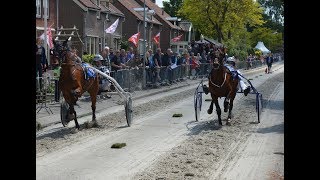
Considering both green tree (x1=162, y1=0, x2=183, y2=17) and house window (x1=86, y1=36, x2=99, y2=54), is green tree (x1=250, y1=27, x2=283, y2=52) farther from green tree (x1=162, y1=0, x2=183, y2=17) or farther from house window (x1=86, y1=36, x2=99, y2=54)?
house window (x1=86, y1=36, x2=99, y2=54)

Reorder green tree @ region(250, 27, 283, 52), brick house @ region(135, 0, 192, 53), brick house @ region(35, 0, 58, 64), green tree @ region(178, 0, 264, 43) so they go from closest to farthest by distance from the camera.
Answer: brick house @ region(35, 0, 58, 64)
green tree @ region(178, 0, 264, 43)
brick house @ region(135, 0, 192, 53)
green tree @ region(250, 27, 283, 52)

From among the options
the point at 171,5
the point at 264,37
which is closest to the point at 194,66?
the point at 264,37

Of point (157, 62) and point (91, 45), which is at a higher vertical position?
point (91, 45)

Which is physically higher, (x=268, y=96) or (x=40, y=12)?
(x=40, y=12)

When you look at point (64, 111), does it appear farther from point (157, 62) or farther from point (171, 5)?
point (171, 5)

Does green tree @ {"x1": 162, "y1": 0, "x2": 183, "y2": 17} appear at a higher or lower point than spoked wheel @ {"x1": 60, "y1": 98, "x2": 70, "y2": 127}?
higher

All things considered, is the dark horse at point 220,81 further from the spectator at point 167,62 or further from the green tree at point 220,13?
the green tree at point 220,13

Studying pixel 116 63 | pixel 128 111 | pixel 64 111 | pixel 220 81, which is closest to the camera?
pixel 64 111

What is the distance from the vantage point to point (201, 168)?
7914 millimetres

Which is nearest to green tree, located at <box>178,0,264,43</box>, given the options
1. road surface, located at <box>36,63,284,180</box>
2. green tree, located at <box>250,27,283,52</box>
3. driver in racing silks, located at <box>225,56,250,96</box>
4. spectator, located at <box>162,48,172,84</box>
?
green tree, located at <box>250,27,283,52</box>

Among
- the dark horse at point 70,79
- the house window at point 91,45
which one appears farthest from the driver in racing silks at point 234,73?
the house window at point 91,45

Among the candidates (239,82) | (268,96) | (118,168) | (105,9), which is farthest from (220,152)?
(105,9)
